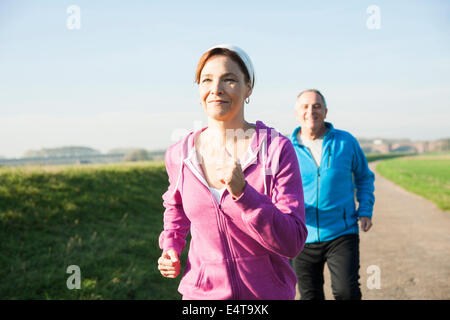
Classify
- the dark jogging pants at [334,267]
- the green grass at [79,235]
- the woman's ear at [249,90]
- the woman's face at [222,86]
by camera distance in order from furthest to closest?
the green grass at [79,235]
the dark jogging pants at [334,267]
the woman's ear at [249,90]
the woman's face at [222,86]

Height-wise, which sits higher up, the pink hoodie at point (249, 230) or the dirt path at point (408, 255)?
the pink hoodie at point (249, 230)

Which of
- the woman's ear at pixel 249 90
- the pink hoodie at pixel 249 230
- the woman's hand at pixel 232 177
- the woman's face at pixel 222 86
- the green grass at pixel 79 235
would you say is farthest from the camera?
the green grass at pixel 79 235

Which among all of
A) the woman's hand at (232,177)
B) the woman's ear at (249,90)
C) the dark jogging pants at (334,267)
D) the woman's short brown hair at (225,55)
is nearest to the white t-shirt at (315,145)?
the dark jogging pants at (334,267)

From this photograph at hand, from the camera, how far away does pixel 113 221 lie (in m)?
9.33

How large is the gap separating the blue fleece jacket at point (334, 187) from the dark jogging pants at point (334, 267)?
0.09 meters

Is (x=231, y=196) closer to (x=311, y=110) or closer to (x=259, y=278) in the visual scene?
(x=259, y=278)

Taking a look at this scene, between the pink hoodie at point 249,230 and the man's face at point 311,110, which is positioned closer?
the pink hoodie at point 249,230

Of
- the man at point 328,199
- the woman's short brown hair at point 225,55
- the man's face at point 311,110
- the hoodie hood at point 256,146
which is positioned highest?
the woman's short brown hair at point 225,55

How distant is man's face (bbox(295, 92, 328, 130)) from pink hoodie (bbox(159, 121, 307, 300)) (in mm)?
2324

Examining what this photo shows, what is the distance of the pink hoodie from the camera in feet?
6.13

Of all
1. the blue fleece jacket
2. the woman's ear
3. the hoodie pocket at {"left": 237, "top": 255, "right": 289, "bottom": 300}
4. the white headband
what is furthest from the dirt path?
the white headband

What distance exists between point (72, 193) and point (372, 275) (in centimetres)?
671

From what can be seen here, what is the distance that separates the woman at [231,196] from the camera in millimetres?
1943

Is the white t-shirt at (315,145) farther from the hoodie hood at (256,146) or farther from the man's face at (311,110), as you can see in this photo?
the hoodie hood at (256,146)
